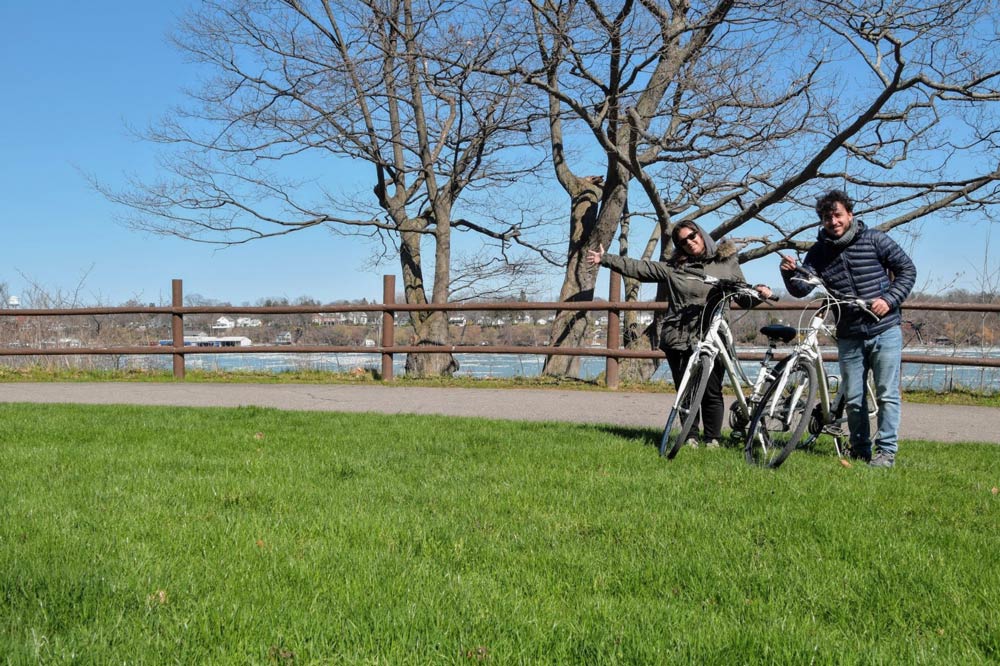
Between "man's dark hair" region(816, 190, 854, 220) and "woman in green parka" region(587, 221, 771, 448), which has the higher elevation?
"man's dark hair" region(816, 190, 854, 220)

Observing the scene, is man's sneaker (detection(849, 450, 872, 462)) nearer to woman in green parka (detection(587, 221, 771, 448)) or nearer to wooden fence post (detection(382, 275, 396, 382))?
woman in green parka (detection(587, 221, 771, 448))

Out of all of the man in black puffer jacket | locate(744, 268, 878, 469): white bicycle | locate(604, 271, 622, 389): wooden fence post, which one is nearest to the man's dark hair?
the man in black puffer jacket

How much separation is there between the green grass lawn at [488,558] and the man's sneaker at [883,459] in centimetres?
10

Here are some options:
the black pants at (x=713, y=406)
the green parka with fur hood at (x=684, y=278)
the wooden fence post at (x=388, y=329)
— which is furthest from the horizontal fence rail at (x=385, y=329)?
the black pants at (x=713, y=406)

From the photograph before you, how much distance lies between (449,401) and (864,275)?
20.3 ft

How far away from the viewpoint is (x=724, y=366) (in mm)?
6965

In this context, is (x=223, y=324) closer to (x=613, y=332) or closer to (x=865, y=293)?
(x=613, y=332)

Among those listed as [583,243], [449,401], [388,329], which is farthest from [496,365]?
[583,243]

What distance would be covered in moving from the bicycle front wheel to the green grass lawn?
0.71ft

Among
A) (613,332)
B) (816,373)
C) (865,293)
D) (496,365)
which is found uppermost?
(865,293)

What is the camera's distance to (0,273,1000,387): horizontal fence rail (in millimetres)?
13930

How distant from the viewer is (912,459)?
6805mm

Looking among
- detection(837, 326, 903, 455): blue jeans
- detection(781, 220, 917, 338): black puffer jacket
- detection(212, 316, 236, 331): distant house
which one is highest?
detection(781, 220, 917, 338): black puffer jacket

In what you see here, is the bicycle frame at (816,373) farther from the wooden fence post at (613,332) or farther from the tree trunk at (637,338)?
the tree trunk at (637,338)
